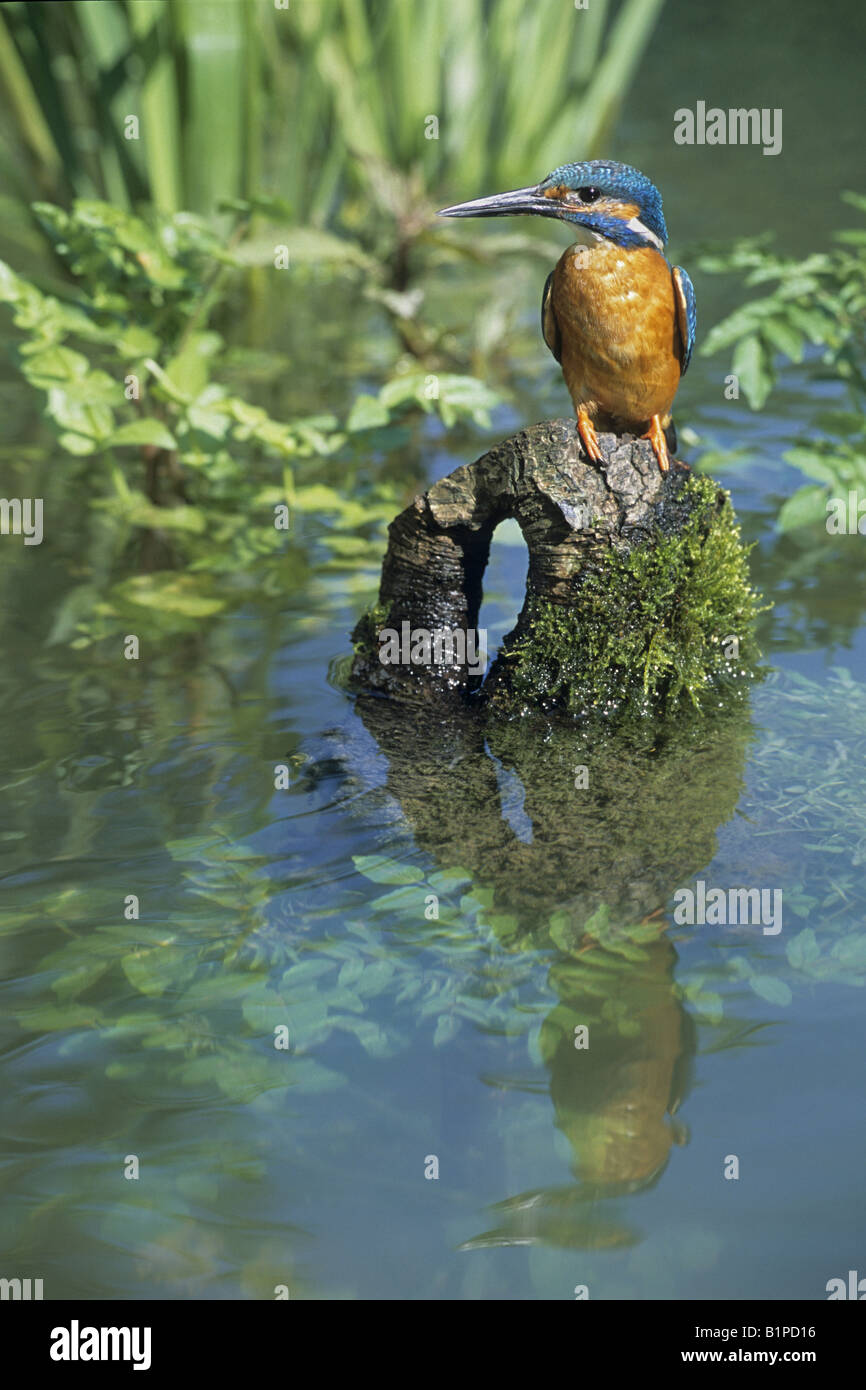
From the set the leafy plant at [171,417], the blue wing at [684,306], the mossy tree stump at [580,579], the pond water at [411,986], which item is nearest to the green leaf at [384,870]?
the pond water at [411,986]

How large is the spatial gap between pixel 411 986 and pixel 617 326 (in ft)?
5.47

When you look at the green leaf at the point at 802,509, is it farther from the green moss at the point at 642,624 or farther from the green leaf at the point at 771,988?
the green leaf at the point at 771,988

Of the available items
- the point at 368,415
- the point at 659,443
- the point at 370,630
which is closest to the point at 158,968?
the point at 370,630

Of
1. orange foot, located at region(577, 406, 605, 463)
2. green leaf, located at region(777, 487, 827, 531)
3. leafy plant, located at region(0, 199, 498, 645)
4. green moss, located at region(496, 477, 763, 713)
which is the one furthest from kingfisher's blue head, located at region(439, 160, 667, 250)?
green leaf, located at region(777, 487, 827, 531)

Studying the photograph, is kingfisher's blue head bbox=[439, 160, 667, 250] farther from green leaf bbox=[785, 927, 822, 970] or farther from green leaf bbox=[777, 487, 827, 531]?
green leaf bbox=[785, 927, 822, 970]

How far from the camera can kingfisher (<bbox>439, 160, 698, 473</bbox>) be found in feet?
10.4

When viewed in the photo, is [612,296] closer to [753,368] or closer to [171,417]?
[753,368]

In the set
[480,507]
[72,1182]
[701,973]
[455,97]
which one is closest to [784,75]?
[455,97]

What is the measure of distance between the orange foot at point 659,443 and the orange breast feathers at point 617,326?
0.12ft

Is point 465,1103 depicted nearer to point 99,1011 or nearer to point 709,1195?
point 709,1195

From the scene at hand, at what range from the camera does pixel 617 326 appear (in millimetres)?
3246

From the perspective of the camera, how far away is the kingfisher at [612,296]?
317 centimetres

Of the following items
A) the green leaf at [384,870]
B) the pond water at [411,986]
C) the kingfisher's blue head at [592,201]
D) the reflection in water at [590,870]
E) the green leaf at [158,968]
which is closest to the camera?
the pond water at [411,986]

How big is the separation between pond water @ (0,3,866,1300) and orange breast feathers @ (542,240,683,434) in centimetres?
87
